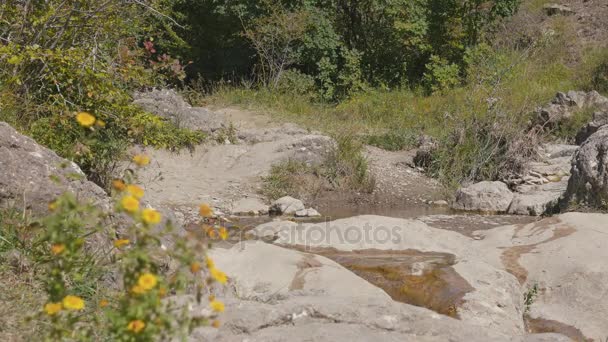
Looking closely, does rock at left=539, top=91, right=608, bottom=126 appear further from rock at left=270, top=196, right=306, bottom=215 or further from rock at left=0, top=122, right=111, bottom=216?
rock at left=0, top=122, right=111, bottom=216

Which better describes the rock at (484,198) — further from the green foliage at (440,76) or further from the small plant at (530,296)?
the green foliage at (440,76)

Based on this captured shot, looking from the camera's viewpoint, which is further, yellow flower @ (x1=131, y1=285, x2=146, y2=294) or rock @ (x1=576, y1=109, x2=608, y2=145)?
rock @ (x1=576, y1=109, x2=608, y2=145)

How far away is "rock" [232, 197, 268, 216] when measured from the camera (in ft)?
31.6

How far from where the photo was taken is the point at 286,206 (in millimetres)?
9523

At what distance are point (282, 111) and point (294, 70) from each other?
7.57 ft

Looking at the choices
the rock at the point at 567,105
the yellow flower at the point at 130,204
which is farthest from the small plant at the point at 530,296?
the rock at the point at 567,105

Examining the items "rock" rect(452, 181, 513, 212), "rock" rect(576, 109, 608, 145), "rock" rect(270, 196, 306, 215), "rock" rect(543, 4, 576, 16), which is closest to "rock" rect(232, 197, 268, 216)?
"rock" rect(270, 196, 306, 215)

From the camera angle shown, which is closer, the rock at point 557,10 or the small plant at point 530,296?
the small plant at point 530,296

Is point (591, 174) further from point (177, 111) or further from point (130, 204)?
point (130, 204)

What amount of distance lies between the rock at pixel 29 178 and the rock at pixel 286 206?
4.58 metres

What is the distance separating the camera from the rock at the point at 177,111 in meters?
11.7

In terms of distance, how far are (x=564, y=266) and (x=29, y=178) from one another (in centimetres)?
372

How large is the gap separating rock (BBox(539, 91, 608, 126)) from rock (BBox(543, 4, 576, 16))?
8.26 m
